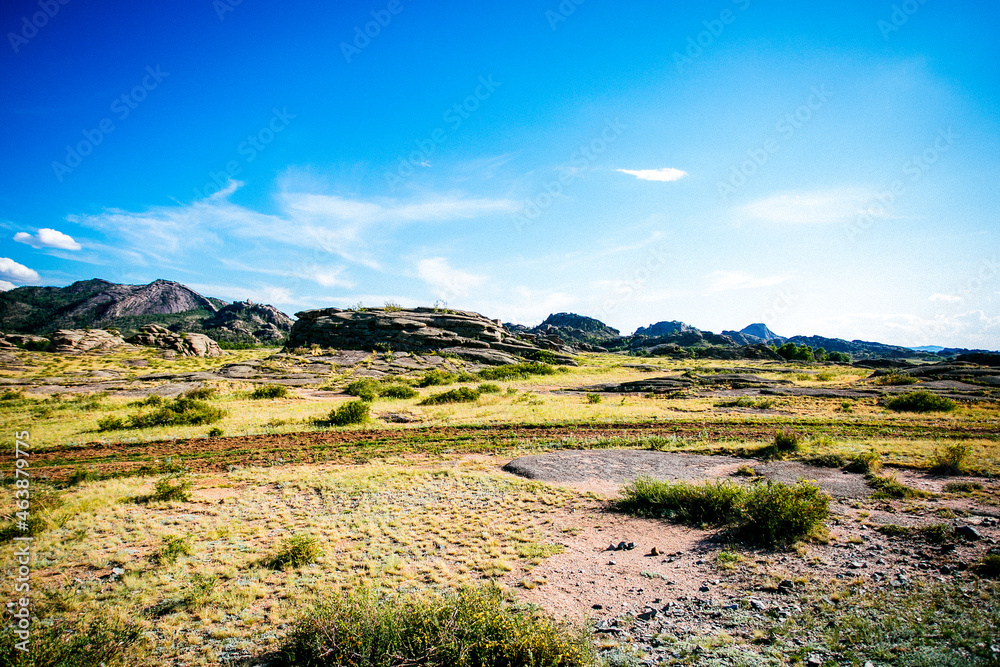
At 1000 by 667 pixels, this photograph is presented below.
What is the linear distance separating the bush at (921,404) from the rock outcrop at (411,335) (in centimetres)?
4463

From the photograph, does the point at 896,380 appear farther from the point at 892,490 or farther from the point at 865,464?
the point at 892,490

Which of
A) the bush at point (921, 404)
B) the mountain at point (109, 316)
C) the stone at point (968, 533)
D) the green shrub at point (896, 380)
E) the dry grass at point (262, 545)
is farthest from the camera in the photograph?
the mountain at point (109, 316)

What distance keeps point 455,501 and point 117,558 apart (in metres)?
7.01

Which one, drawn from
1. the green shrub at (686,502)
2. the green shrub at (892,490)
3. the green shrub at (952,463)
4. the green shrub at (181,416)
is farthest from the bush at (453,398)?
the green shrub at (952,463)

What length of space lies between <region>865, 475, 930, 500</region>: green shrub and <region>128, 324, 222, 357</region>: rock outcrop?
82737mm

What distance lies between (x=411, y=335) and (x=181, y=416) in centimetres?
4675

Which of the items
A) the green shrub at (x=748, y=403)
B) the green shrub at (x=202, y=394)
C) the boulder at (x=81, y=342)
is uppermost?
the boulder at (x=81, y=342)

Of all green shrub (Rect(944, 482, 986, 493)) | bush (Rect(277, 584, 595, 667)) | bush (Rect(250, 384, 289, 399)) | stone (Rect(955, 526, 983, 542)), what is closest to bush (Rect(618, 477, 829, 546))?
stone (Rect(955, 526, 983, 542))

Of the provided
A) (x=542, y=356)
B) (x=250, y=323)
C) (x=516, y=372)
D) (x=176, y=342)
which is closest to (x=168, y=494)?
(x=516, y=372)

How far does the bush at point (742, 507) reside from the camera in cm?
874

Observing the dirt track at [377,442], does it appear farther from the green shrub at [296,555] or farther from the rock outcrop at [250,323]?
the rock outcrop at [250,323]

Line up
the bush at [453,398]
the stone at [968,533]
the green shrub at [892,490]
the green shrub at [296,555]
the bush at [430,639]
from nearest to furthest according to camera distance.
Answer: the bush at [430,639] → the green shrub at [296,555] → the stone at [968,533] → the green shrub at [892,490] → the bush at [453,398]

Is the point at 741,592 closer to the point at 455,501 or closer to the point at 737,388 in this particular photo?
the point at 455,501

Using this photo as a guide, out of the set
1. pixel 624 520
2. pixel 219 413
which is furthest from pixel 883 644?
pixel 219 413
